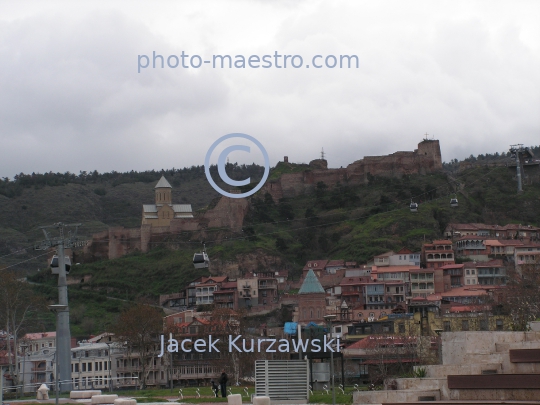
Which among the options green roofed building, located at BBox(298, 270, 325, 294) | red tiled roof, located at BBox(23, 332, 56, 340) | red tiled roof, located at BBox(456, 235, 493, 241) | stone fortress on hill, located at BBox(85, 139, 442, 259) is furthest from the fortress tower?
red tiled roof, located at BBox(23, 332, 56, 340)

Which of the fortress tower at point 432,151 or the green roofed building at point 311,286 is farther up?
the fortress tower at point 432,151

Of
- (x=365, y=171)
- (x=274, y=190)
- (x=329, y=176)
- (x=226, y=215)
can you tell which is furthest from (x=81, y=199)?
(x=365, y=171)

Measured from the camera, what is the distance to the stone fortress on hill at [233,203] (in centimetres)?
7894

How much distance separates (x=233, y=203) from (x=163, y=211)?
843 cm

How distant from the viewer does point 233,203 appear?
260 ft

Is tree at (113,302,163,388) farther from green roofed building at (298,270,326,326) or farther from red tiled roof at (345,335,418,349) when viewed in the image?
green roofed building at (298,270,326,326)

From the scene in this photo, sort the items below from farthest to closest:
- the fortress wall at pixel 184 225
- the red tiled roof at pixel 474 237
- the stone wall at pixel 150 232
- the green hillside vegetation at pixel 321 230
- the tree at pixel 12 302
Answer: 1. the stone wall at pixel 150 232
2. the fortress wall at pixel 184 225
3. the green hillside vegetation at pixel 321 230
4. the red tiled roof at pixel 474 237
5. the tree at pixel 12 302

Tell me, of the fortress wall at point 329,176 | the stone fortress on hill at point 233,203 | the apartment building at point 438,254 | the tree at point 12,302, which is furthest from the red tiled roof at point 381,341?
the fortress wall at point 329,176

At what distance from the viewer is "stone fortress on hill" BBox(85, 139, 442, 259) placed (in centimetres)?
7894

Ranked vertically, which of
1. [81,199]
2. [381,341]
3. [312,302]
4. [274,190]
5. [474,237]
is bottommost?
[381,341]

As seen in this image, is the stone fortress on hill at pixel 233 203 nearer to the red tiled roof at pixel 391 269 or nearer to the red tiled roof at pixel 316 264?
the red tiled roof at pixel 316 264

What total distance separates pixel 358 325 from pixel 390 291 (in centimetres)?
1409

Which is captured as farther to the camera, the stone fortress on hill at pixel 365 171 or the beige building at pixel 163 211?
the stone fortress on hill at pixel 365 171

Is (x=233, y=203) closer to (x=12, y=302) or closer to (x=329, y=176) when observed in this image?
(x=329, y=176)
